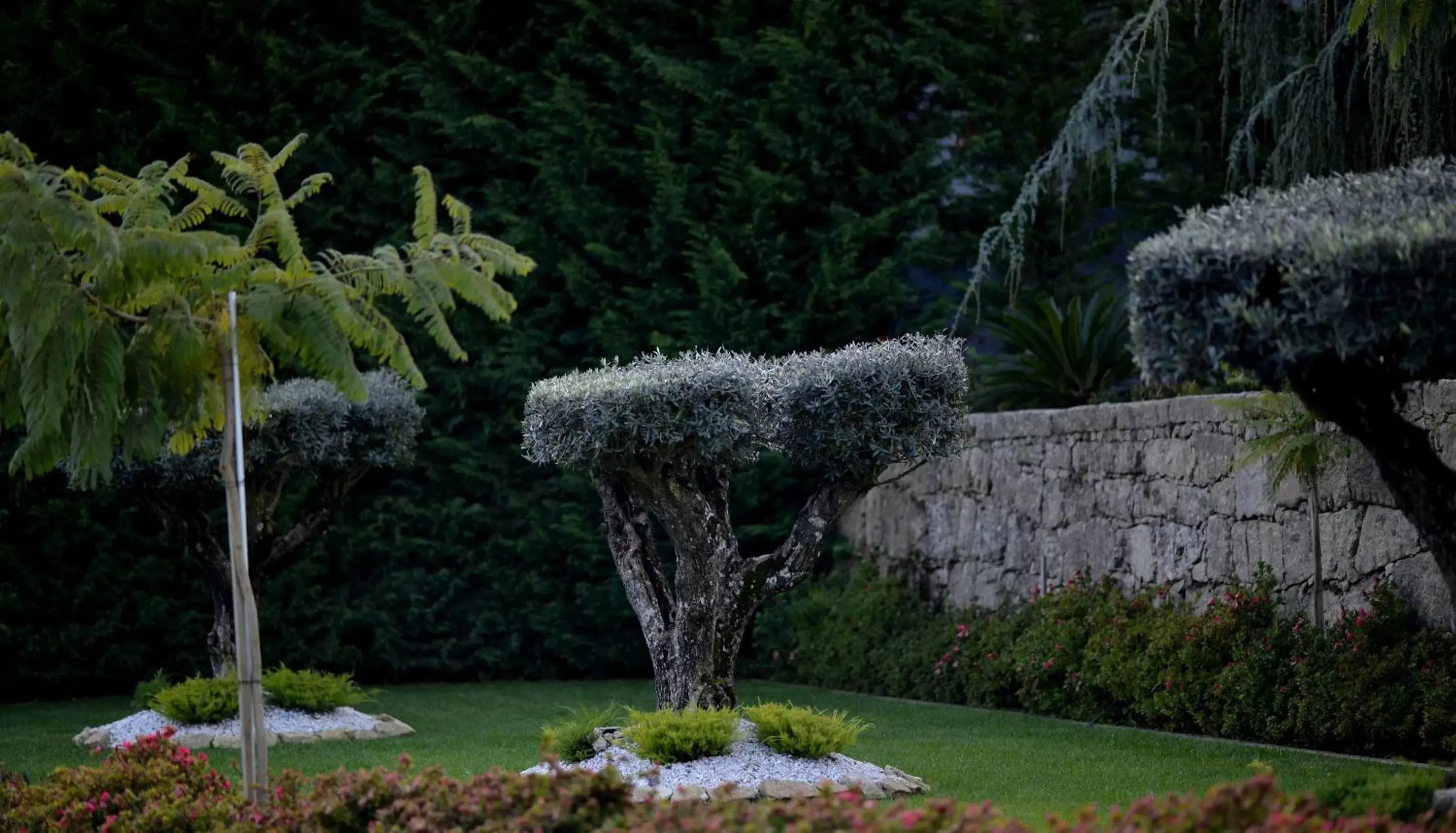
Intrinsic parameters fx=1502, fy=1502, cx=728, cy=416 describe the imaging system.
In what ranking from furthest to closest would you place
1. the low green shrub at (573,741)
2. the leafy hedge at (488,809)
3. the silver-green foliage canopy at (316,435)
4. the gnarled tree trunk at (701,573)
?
1. the silver-green foliage canopy at (316,435)
2. the gnarled tree trunk at (701,573)
3. the low green shrub at (573,741)
4. the leafy hedge at (488,809)

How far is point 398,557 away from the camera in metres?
14.4

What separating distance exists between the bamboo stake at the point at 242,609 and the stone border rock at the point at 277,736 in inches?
165

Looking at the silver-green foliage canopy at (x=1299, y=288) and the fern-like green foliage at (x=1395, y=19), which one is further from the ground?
the fern-like green foliage at (x=1395, y=19)

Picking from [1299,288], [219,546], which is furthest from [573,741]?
[219,546]

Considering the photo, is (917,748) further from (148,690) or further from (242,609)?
(148,690)

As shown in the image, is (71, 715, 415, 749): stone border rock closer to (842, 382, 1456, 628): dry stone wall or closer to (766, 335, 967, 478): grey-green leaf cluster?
(766, 335, 967, 478): grey-green leaf cluster

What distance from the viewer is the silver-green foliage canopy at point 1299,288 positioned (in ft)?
17.5

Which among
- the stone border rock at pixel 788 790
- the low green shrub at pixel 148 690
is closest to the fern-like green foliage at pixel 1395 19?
the stone border rock at pixel 788 790

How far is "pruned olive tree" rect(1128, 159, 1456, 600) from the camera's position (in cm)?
534

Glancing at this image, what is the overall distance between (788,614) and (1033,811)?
25.8ft

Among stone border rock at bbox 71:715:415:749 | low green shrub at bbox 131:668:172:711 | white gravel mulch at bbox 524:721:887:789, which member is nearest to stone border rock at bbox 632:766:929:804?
white gravel mulch at bbox 524:721:887:789

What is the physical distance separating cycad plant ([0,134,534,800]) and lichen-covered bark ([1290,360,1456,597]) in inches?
132

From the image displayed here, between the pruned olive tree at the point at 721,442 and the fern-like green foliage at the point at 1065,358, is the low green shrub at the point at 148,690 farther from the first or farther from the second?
the fern-like green foliage at the point at 1065,358

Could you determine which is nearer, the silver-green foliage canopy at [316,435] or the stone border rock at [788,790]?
the stone border rock at [788,790]
